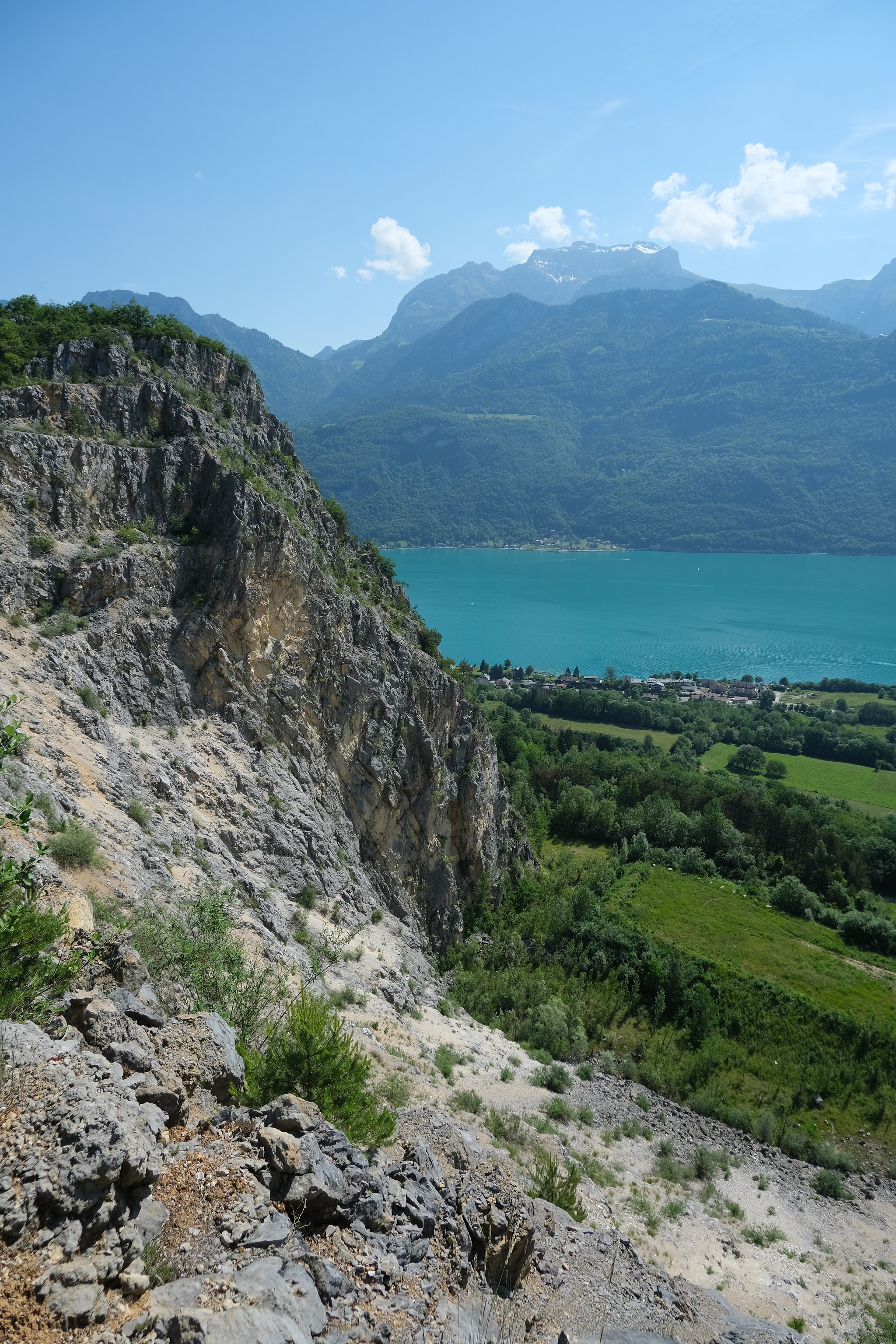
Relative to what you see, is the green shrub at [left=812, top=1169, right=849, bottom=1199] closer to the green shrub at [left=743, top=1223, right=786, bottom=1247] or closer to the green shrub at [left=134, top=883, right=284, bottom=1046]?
the green shrub at [left=743, top=1223, right=786, bottom=1247]

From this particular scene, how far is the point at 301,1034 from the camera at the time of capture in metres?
9.16

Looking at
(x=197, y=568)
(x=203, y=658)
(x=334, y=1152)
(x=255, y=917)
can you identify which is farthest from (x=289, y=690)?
(x=334, y=1152)

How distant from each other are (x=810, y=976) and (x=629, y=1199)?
22.4m

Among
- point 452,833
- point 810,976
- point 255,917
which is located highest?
point 255,917

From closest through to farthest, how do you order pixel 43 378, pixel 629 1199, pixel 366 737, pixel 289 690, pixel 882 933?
pixel 629 1199 < pixel 43 378 < pixel 289 690 < pixel 366 737 < pixel 882 933

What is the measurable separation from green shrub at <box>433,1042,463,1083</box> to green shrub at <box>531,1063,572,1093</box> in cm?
384

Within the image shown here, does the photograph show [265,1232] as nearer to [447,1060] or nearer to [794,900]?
[447,1060]

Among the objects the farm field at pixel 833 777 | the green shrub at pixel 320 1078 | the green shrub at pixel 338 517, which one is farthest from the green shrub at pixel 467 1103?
the farm field at pixel 833 777

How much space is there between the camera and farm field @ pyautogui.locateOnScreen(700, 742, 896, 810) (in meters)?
64.8

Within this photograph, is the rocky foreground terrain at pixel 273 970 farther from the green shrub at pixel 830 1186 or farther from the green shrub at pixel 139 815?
the green shrub at pixel 830 1186

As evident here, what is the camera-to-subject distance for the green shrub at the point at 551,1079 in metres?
22.2

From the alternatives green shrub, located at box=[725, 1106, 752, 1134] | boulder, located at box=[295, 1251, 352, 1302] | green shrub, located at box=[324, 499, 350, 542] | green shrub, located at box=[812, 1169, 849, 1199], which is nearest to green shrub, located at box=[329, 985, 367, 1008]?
boulder, located at box=[295, 1251, 352, 1302]

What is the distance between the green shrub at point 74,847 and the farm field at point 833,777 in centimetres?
6566

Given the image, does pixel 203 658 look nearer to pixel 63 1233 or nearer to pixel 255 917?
pixel 255 917
